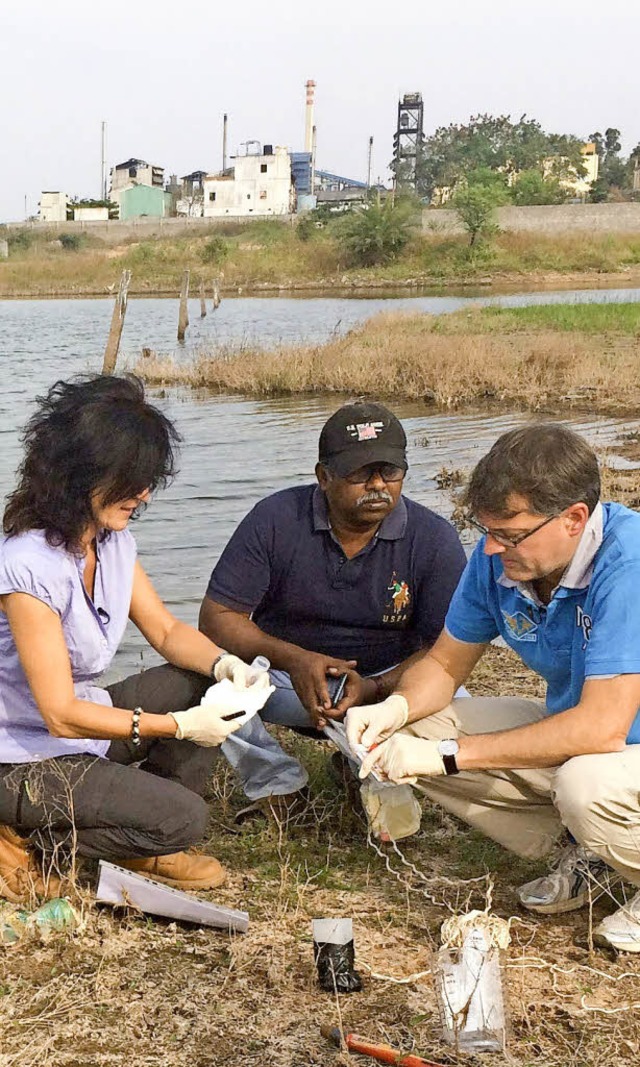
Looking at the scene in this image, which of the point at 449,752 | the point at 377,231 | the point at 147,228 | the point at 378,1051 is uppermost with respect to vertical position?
the point at 377,231

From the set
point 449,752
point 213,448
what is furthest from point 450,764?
point 213,448

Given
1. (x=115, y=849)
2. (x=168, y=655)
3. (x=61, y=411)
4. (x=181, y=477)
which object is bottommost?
(x=181, y=477)

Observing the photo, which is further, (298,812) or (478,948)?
(298,812)

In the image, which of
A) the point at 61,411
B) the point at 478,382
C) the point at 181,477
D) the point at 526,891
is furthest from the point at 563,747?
the point at 478,382

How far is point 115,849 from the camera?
3.28 metres

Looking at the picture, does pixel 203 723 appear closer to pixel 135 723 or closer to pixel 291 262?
pixel 135 723

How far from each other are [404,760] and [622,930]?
0.73 m

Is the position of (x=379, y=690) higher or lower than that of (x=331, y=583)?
lower

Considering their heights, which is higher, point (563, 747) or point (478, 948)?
point (563, 747)

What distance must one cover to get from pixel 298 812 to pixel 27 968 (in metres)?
1.24

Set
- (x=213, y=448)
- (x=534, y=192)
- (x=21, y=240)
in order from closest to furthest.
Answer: (x=213, y=448) → (x=21, y=240) → (x=534, y=192)

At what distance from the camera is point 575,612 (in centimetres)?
317

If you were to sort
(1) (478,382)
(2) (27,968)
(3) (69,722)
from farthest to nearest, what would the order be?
(1) (478,382), (3) (69,722), (2) (27,968)

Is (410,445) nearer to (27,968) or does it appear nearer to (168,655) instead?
(168,655)
